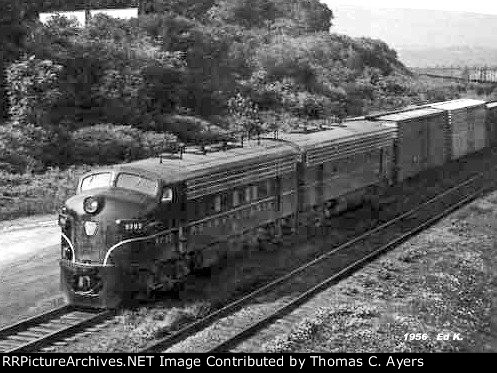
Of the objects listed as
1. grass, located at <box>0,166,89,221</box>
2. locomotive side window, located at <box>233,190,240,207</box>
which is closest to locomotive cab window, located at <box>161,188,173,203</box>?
locomotive side window, located at <box>233,190,240,207</box>

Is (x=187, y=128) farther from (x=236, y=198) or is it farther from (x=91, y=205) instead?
(x=91, y=205)

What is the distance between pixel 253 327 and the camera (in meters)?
15.5

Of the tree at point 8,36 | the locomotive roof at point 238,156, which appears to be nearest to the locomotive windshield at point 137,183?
the locomotive roof at point 238,156

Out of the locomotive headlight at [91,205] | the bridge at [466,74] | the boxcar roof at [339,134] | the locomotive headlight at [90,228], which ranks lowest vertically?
the locomotive headlight at [90,228]

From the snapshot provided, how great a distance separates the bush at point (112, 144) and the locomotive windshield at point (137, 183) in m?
18.7

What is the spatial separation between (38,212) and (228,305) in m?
14.5

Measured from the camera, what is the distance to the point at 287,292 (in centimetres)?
1870

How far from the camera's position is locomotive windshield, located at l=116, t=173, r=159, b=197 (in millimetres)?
16719

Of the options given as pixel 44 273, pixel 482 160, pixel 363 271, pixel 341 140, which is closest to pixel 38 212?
pixel 44 273

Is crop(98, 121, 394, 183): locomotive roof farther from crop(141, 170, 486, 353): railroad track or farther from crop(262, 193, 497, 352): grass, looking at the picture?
crop(262, 193, 497, 352): grass

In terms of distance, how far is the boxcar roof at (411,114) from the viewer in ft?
108

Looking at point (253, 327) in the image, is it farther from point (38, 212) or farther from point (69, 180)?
point (69, 180)

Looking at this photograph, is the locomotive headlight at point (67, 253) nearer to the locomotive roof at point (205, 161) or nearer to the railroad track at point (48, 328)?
the railroad track at point (48, 328)
